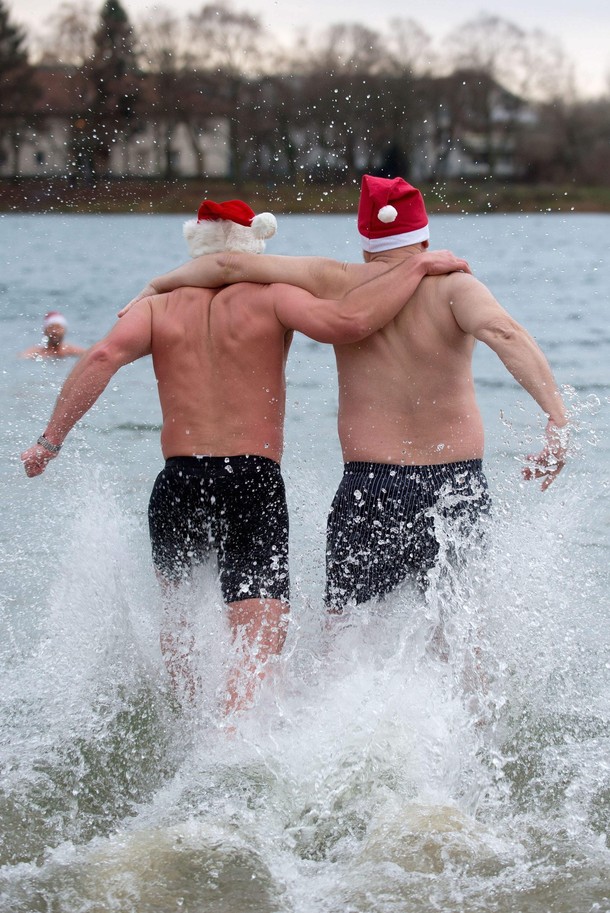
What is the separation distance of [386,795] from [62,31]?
3796 cm

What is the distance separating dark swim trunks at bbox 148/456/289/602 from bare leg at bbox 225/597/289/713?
40mm

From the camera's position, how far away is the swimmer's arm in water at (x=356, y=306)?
3.72m

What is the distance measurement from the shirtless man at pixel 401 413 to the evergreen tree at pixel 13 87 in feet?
154

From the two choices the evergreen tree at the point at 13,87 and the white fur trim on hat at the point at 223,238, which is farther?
the evergreen tree at the point at 13,87

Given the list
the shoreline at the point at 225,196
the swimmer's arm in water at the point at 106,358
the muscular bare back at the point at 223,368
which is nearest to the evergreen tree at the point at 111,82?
the shoreline at the point at 225,196

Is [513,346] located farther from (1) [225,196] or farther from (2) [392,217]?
(1) [225,196]

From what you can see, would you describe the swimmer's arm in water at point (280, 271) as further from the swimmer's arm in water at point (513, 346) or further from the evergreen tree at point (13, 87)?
the evergreen tree at point (13, 87)

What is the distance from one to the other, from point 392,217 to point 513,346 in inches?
22.8

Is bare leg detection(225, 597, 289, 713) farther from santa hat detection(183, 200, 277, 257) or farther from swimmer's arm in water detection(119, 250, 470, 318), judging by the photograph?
santa hat detection(183, 200, 277, 257)

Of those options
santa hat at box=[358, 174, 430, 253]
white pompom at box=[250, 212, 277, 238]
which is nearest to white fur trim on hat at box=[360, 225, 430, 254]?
santa hat at box=[358, 174, 430, 253]

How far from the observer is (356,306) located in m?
3.73

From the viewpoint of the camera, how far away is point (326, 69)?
4331cm

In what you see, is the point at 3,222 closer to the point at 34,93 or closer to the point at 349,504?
the point at 34,93

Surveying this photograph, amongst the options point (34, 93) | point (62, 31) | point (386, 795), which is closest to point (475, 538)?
point (386, 795)
